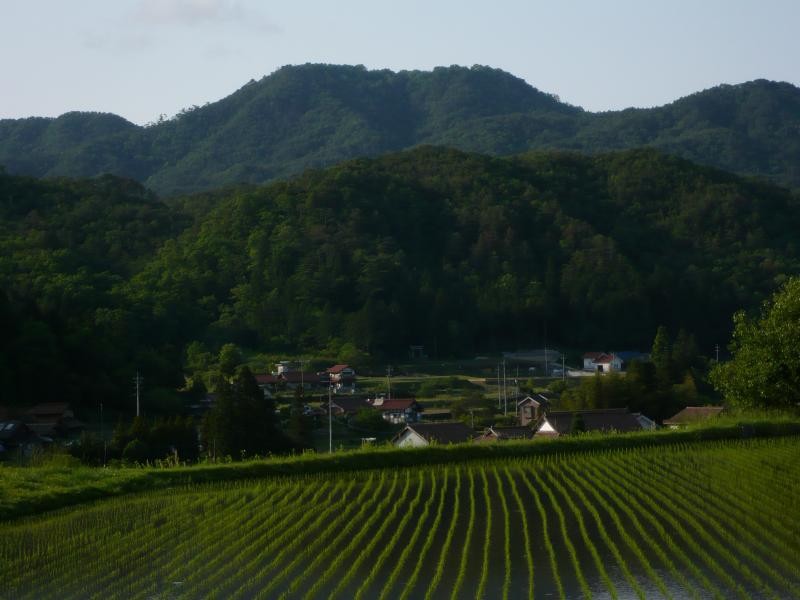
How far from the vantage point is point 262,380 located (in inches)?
1283

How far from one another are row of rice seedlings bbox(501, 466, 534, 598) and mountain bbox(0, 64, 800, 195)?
81.6m

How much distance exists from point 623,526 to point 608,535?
457 millimetres

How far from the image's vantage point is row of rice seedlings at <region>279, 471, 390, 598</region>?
8.54m

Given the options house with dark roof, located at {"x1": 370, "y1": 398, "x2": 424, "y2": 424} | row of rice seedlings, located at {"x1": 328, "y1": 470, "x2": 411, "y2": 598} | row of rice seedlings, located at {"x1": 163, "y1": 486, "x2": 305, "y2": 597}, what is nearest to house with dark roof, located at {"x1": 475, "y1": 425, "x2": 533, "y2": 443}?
house with dark roof, located at {"x1": 370, "y1": 398, "x2": 424, "y2": 424}

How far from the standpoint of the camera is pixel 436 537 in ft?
32.3

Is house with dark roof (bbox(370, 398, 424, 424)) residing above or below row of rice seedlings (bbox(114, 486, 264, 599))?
below

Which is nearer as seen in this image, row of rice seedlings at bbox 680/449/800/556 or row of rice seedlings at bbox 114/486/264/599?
row of rice seedlings at bbox 114/486/264/599

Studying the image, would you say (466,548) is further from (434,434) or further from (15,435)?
(15,435)

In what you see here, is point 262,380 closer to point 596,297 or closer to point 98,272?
point 98,272

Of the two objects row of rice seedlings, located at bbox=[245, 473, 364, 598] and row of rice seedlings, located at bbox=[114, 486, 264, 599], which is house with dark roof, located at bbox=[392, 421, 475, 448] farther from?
row of rice seedlings, located at bbox=[245, 473, 364, 598]

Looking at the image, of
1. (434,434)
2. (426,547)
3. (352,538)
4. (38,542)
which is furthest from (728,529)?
(434,434)

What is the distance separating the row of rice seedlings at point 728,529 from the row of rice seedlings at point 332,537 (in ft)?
10.1

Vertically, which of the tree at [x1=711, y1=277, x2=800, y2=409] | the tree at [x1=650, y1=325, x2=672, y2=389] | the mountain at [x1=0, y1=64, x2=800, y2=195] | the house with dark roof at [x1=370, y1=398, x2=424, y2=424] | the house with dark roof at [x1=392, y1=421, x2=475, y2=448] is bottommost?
the house with dark roof at [x1=370, y1=398, x2=424, y2=424]

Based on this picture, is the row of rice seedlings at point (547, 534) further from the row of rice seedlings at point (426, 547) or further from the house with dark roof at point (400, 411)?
the house with dark roof at point (400, 411)
